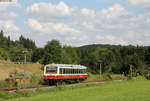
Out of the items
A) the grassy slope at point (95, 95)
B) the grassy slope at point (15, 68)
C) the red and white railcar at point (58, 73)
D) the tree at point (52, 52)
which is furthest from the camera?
the tree at point (52, 52)

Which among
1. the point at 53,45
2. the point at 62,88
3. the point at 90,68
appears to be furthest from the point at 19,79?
the point at 90,68

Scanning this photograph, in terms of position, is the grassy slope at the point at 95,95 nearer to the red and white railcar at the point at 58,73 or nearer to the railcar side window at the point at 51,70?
the red and white railcar at the point at 58,73

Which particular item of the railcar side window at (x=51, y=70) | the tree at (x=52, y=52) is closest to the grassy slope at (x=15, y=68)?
the tree at (x=52, y=52)

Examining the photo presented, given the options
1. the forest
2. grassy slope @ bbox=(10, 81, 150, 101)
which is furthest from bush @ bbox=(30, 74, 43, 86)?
the forest

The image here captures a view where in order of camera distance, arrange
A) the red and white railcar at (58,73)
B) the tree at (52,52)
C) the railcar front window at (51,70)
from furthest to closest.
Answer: the tree at (52,52), the railcar front window at (51,70), the red and white railcar at (58,73)

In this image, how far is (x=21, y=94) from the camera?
1037 inches

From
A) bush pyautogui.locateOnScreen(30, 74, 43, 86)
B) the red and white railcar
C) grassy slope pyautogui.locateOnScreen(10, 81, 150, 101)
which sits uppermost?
the red and white railcar

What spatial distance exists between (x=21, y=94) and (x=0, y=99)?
3254mm

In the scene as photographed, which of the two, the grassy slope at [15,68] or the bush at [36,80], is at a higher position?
the grassy slope at [15,68]

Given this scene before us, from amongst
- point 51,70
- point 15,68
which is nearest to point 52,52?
point 15,68

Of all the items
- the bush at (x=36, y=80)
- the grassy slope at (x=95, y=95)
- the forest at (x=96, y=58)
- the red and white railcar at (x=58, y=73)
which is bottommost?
the grassy slope at (x=95, y=95)

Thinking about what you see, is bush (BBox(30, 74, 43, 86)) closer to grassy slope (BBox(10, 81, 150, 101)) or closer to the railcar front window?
the railcar front window

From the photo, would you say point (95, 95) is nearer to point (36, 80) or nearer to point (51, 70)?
point (51, 70)

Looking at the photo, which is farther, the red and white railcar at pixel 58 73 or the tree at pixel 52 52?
the tree at pixel 52 52
